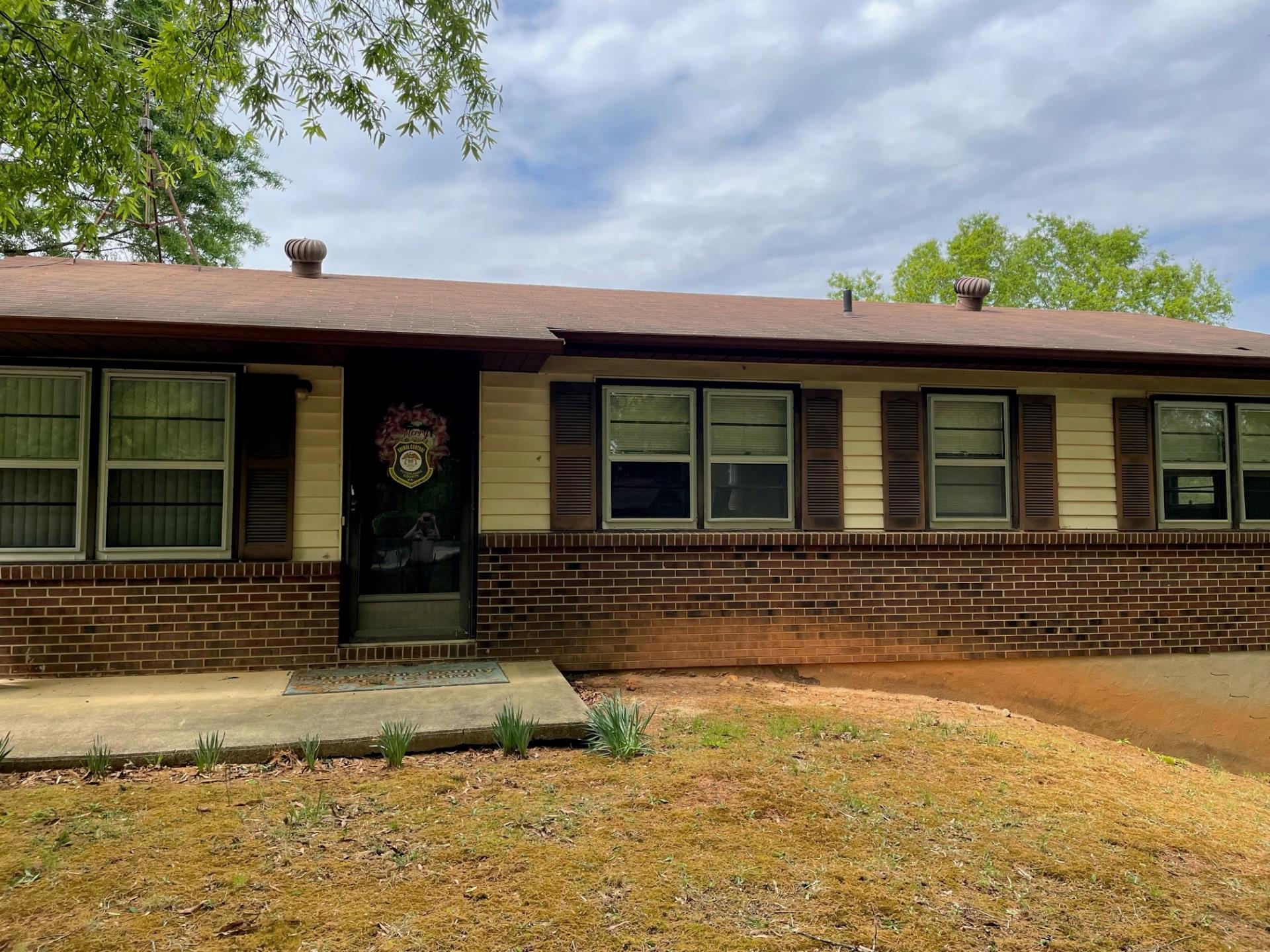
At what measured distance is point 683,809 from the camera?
346 centimetres

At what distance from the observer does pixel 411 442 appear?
620 cm

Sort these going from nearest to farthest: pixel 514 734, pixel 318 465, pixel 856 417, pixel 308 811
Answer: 1. pixel 308 811
2. pixel 514 734
3. pixel 318 465
4. pixel 856 417

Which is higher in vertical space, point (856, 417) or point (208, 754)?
Result: point (856, 417)

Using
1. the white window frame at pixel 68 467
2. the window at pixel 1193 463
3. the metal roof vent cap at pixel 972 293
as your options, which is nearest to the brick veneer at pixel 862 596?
the window at pixel 1193 463

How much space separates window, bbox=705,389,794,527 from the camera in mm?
6469

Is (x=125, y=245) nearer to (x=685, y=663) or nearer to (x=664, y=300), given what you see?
(x=664, y=300)

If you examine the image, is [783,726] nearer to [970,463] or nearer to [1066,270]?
[970,463]

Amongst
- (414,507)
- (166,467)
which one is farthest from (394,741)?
(166,467)

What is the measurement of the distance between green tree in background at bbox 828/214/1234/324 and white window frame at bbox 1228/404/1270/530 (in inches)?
984

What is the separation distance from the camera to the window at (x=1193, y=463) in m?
7.11

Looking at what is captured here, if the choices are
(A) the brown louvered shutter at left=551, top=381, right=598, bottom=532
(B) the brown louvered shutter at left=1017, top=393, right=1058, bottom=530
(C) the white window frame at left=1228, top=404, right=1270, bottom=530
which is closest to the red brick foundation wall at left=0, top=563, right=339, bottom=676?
(A) the brown louvered shutter at left=551, top=381, right=598, bottom=532

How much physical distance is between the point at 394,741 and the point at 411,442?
2.80 m

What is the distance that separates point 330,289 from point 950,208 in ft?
107

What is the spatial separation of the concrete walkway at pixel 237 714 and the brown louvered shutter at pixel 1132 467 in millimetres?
5225
